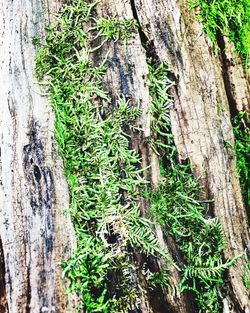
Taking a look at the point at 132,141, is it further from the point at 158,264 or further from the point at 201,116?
the point at 158,264

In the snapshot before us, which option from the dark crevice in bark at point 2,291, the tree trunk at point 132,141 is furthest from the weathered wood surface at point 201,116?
the dark crevice in bark at point 2,291

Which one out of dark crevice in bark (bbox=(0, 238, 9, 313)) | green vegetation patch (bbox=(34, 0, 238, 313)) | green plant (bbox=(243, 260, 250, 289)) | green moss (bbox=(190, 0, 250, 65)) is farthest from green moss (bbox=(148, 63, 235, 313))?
dark crevice in bark (bbox=(0, 238, 9, 313))

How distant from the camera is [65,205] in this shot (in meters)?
1.54

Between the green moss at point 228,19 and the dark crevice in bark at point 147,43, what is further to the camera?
the green moss at point 228,19

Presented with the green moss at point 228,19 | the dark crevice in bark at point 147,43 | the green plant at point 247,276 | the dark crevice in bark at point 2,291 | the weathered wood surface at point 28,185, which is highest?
the green moss at point 228,19

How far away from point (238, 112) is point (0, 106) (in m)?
0.99

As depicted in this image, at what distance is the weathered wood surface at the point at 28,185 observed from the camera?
1.51 meters

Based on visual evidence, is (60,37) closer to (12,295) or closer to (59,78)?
(59,78)

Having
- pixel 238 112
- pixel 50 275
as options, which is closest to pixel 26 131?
pixel 50 275

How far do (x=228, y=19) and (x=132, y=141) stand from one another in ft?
2.36

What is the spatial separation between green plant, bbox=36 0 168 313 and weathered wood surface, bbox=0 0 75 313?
0.15 ft

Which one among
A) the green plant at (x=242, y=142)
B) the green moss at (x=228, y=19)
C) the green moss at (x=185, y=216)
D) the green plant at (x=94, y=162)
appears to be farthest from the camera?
the green plant at (x=242, y=142)

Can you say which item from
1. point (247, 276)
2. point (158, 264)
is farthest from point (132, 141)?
point (247, 276)

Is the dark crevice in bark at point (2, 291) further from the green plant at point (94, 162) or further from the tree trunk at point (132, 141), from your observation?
the green plant at point (94, 162)
